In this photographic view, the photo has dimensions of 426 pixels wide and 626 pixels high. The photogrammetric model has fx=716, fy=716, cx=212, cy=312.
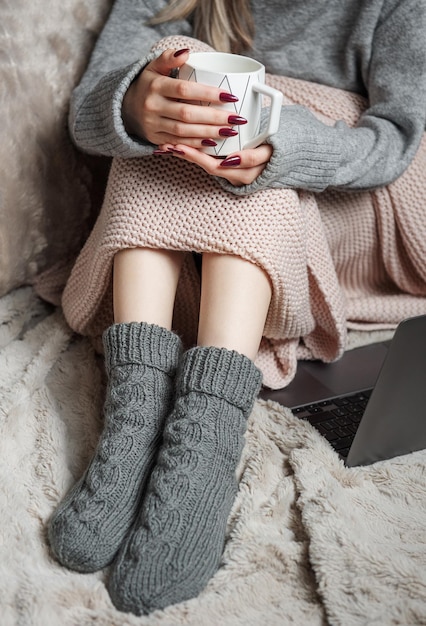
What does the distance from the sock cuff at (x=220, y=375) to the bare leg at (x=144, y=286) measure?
0.08 metres

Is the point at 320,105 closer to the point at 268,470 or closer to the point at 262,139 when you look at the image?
the point at 262,139

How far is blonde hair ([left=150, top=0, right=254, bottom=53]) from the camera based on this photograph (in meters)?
0.99

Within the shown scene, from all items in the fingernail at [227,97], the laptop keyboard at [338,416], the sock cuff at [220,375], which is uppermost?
the fingernail at [227,97]

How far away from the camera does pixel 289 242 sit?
2.71ft

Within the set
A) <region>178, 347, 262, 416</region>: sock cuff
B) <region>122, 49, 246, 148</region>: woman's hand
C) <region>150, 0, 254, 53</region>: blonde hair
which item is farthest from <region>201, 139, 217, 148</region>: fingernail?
<region>150, 0, 254, 53</region>: blonde hair

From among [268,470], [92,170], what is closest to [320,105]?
[92,170]

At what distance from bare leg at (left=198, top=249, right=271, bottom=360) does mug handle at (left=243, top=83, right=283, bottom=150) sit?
0.43 ft

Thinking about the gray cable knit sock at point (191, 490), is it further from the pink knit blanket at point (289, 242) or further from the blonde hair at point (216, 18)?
the blonde hair at point (216, 18)

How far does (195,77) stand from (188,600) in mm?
494

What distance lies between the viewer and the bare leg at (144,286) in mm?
806

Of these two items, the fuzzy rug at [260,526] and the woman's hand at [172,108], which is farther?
the woman's hand at [172,108]

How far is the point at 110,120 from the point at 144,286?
19cm

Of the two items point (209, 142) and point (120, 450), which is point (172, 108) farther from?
point (120, 450)

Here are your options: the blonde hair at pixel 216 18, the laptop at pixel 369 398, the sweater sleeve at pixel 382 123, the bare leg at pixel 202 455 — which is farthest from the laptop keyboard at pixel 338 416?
the blonde hair at pixel 216 18
